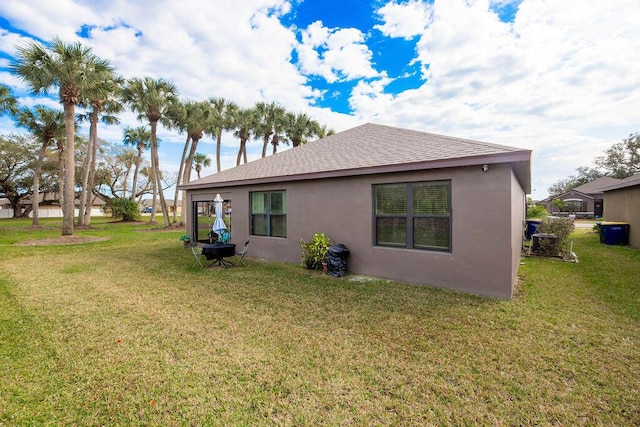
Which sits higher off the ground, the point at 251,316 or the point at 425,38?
the point at 425,38

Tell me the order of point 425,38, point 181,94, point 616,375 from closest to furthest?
point 616,375, point 425,38, point 181,94

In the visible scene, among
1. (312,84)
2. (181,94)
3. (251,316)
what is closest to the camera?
(251,316)

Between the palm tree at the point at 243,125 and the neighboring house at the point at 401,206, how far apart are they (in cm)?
1739

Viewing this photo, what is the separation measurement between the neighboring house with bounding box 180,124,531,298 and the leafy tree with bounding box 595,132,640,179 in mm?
47839

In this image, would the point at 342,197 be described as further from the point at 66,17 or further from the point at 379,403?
the point at 66,17

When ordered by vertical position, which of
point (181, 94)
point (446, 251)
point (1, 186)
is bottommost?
point (446, 251)

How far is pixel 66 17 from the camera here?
922 cm

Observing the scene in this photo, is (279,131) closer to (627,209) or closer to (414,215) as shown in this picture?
(414,215)

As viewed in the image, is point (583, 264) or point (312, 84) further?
point (312, 84)

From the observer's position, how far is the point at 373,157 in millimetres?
7016

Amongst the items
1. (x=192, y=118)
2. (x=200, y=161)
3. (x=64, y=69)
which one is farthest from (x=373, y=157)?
(x=200, y=161)

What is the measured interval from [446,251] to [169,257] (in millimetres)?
8681

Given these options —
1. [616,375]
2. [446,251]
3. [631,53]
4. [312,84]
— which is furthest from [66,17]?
[631,53]

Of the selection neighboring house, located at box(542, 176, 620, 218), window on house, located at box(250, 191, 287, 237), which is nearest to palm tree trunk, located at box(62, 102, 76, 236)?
window on house, located at box(250, 191, 287, 237)
